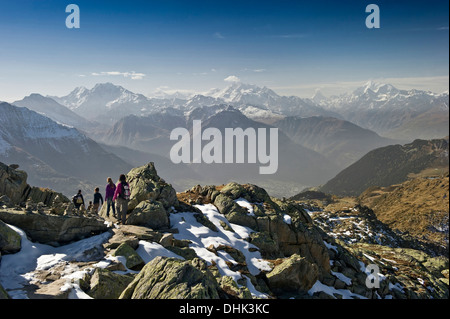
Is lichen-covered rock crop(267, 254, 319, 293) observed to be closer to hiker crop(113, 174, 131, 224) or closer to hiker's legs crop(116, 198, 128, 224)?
hiker's legs crop(116, 198, 128, 224)

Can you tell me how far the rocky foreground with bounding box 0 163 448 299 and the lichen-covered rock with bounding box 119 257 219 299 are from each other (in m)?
0.05

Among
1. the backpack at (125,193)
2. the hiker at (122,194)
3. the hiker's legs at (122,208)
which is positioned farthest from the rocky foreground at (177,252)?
the backpack at (125,193)

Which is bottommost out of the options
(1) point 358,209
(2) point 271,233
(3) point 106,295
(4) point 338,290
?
(1) point 358,209

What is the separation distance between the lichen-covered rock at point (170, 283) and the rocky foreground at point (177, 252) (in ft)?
0.16

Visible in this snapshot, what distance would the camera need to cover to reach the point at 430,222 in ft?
532

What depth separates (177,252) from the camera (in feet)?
70.2

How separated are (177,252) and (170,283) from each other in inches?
334

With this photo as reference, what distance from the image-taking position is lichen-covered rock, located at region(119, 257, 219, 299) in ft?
41.7

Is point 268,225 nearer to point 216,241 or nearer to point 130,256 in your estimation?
point 216,241

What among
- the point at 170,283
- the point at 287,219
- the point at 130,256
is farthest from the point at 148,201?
the point at 287,219

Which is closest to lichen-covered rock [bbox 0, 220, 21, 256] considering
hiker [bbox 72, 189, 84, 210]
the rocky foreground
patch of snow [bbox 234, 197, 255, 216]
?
the rocky foreground
